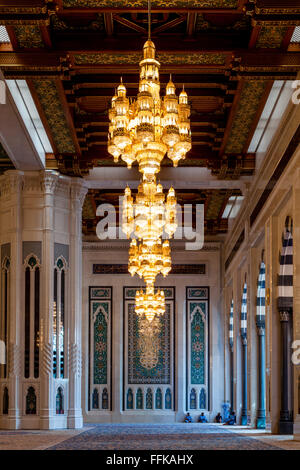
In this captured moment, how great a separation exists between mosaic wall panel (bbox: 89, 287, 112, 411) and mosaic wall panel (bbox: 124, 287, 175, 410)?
43cm

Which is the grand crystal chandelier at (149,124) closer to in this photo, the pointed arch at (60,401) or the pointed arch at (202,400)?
the pointed arch at (60,401)

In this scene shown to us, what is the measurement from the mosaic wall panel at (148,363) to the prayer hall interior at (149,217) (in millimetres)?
35

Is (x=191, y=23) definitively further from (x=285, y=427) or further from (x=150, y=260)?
(x=285, y=427)

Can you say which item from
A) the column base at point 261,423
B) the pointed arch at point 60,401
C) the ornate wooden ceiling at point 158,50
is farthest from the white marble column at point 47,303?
the column base at point 261,423

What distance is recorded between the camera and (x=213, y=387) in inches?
818

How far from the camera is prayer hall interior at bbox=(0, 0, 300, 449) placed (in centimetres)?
930

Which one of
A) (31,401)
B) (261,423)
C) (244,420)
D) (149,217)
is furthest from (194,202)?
(149,217)

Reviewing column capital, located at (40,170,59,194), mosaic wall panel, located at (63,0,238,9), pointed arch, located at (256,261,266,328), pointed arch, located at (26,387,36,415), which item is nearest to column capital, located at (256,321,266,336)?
pointed arch, located at (256,261,266,328)

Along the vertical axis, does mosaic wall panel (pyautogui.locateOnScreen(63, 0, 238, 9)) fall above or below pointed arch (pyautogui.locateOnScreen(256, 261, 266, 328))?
above

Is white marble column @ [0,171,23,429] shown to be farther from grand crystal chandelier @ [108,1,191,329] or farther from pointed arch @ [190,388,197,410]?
pointed arch @ [190,388,197,410]

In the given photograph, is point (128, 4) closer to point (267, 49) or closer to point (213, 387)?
point (267, 49)

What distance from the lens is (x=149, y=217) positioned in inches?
384

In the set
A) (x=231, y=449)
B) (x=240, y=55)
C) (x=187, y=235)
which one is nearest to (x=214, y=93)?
(x=240, y=55)

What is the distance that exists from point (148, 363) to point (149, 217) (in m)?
11.6
